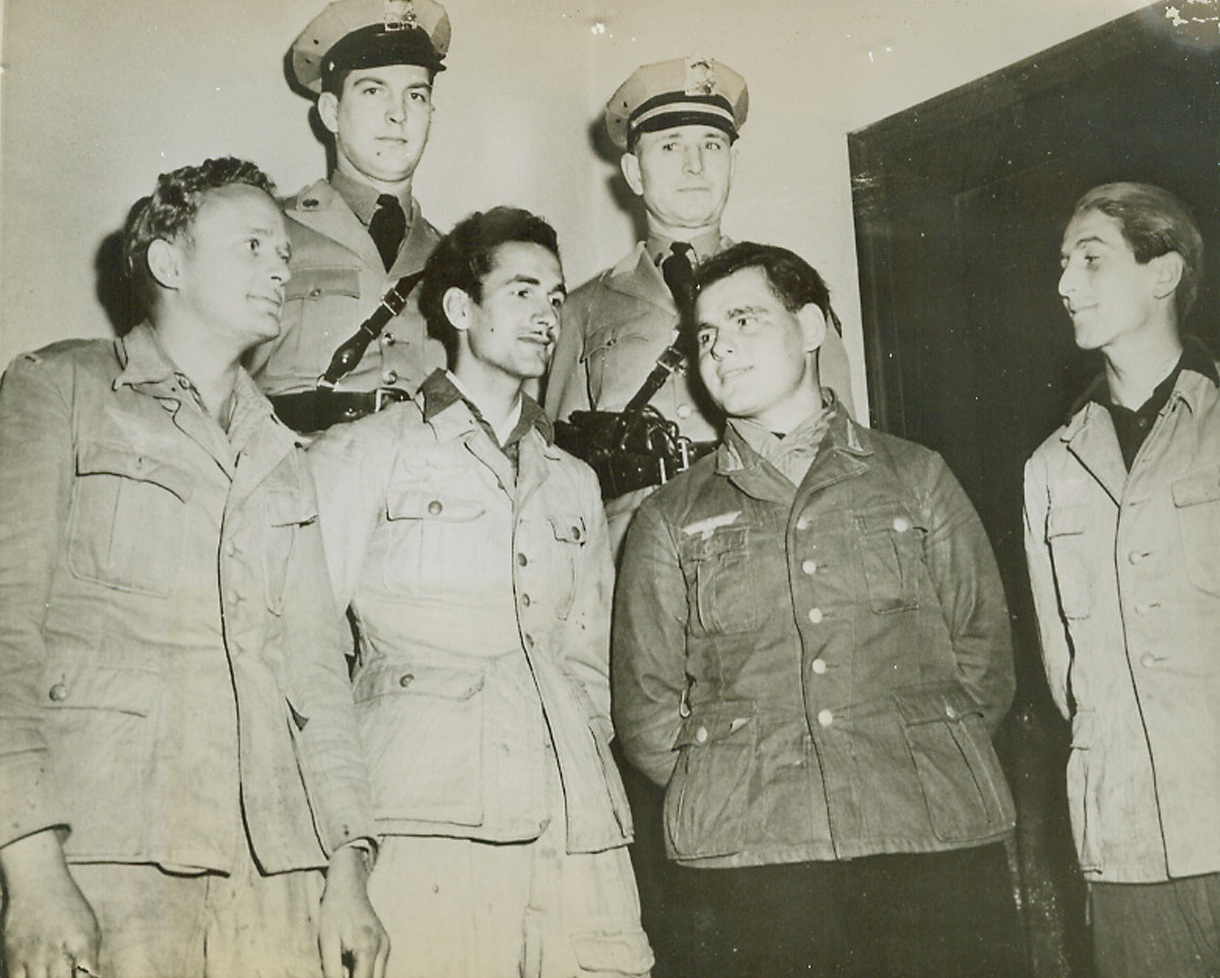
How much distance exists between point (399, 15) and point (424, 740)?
122 cm

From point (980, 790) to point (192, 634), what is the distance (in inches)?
46.4

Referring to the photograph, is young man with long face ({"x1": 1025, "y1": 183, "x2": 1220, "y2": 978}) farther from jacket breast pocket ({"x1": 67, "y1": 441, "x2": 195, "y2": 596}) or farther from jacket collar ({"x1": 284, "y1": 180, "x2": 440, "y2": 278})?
jacket breast pocket ({"x1": 67, "y1": 441, "x2": 195, "y2": 596})

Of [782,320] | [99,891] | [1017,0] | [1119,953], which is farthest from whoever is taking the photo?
[1017,0]

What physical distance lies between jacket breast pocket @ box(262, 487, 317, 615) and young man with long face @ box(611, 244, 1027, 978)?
0.53 m

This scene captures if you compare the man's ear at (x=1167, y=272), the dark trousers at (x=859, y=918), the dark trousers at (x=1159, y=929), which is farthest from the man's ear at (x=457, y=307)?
the dark trousers at (x=1159, y=929)

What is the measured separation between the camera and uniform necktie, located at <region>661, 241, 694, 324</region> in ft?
6.84

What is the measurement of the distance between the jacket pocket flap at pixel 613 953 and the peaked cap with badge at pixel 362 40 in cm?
143

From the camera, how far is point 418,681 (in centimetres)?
170

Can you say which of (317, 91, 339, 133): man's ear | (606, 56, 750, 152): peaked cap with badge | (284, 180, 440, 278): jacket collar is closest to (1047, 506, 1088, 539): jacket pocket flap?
(606, 56, 750, 152): peaked cap with badge

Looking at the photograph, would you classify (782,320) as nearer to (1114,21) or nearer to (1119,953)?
(1114,21)

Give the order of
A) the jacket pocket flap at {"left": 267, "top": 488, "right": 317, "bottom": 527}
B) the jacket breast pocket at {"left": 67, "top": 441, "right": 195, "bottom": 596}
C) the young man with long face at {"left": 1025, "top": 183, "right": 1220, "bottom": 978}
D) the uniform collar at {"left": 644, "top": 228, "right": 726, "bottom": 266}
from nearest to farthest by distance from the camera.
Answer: the jacket breast pocket at {"left": 67, "top": 441, "right": 195, "bottom": 596}
the jacket pocket flap at {"left": 267, "top": 488, "right": 317, "bottom": 527}
the young man with long face at {"left": 1025, "top": 183, "right": 1220, "bottom": 978}
the uniform collar at {"left": 644, "top": 228, "right": 726, "bottom": 266}

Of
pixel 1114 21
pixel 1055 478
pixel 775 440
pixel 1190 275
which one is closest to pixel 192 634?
pixel 775 440

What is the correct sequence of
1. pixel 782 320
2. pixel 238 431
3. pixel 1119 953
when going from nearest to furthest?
pixel 238 431 < pixel 1119 953 < pixel 782 320

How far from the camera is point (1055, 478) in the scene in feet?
6.56
